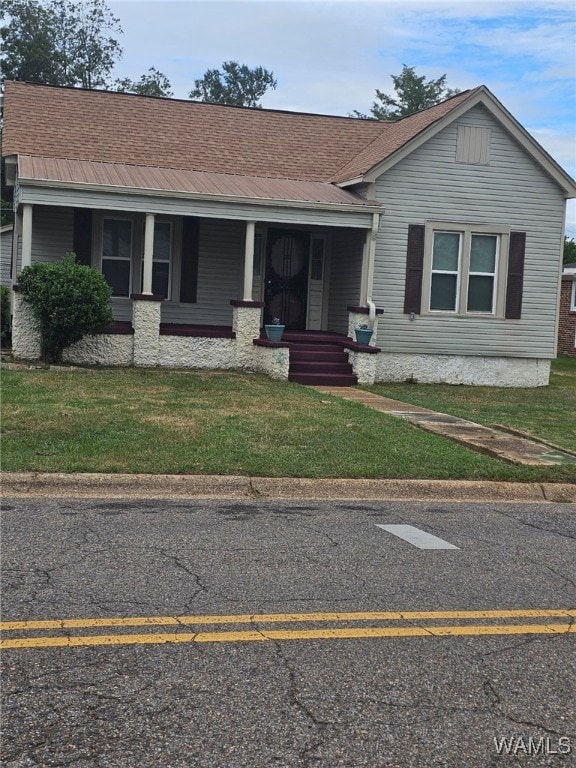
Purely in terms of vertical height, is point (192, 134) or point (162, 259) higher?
point (192, 134)

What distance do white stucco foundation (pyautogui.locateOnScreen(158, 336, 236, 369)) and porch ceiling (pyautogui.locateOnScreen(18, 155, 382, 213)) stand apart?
2.77m

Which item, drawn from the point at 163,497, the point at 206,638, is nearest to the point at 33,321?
the point at 163,497

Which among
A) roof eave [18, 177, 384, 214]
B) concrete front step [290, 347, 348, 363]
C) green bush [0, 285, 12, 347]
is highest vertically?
roof eave [18, 177, 384, 214]

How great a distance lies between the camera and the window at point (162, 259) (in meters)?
19.1

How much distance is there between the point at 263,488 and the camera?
27.0 feet

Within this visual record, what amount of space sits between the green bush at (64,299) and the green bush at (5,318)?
1866 millimetres

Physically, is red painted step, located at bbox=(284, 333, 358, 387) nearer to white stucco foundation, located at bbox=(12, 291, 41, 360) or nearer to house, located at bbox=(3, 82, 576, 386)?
house, located at bbox=(3, 82, 576, 386)

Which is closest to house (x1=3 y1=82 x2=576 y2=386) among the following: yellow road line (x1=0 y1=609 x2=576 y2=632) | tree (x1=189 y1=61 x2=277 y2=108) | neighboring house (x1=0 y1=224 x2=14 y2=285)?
neighboring house (x1=0 y1=224 x2=14 y2=285)

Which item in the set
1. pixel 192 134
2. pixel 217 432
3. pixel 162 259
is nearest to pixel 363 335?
pixel 162 259

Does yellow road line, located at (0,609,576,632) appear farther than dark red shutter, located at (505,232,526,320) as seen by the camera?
No

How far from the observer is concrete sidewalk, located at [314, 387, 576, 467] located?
994 cm

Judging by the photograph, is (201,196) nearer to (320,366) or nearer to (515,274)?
(320,366)

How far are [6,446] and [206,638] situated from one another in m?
4.96

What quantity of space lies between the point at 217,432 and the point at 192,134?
12298 millimetres
